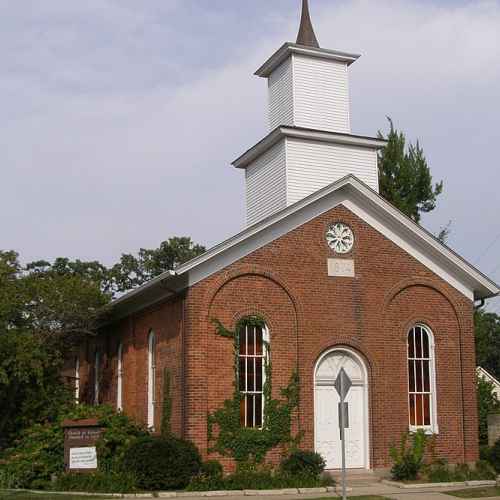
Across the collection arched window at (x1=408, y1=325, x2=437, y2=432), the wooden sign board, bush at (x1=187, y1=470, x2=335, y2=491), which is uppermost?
arched window at (x1=408, y1=325, x2=437, y2=432)

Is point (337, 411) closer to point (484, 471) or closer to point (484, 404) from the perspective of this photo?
point (484, 471)

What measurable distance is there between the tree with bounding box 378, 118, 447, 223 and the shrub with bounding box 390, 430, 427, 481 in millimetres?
13440

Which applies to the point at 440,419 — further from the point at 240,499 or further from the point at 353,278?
the point at 240,499

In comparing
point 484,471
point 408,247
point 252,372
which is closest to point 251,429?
point 252,372

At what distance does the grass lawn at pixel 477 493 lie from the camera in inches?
774

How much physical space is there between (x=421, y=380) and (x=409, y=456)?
103 inches

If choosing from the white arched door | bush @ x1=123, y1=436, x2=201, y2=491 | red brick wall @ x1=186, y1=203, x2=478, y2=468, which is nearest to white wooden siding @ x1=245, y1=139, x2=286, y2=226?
red brick wall @ x1=186, y1=203, x2=478, y2=468

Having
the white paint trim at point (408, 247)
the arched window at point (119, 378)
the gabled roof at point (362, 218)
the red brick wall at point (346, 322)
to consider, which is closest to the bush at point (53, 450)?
the red brick wall at point (346, 322)

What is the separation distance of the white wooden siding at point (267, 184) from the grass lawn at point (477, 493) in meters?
9.82

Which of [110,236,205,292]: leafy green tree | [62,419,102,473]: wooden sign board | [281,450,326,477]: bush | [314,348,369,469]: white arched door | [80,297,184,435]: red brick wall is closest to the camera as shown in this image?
[62,419,102,473]: wooden sign board

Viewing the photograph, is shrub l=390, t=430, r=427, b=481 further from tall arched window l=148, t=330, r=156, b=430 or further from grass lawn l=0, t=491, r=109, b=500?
grass lawn l=0, t=491, r=109, b=500

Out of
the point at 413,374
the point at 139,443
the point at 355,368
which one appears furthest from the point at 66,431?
the point at 413,374

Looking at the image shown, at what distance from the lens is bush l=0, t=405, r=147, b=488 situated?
21266mm

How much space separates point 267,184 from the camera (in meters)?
27.3
